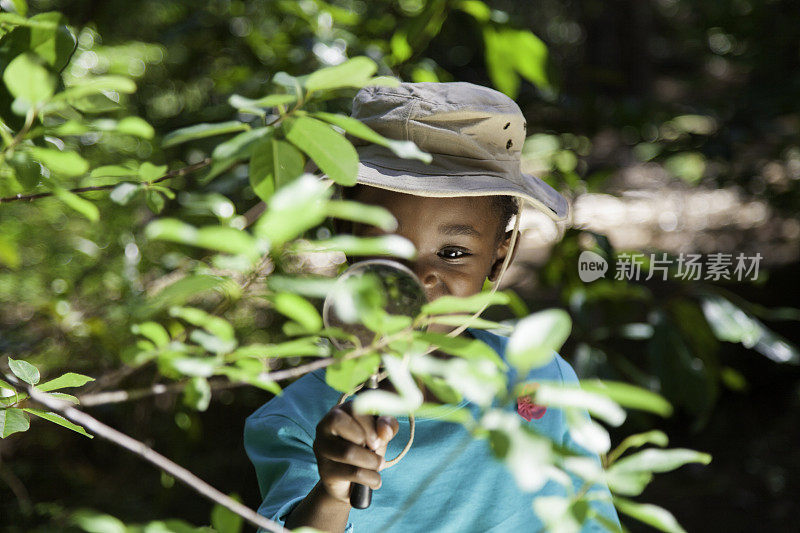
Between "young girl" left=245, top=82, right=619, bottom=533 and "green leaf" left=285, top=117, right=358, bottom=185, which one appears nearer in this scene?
"green leaf" left=285, top=117, right=358, bottom=185

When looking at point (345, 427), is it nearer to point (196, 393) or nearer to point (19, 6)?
point (196, 393)

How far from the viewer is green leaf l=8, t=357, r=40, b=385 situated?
650 mm

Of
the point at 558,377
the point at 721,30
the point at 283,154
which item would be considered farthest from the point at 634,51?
the point at 283,154

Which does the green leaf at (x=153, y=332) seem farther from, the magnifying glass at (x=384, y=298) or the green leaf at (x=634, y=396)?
the green leaf at (x=634, y=396)

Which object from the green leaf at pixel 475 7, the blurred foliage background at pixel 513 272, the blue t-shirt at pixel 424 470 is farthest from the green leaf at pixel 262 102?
the green leaf at pixel 475 7

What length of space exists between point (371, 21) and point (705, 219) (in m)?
Result: 2.51

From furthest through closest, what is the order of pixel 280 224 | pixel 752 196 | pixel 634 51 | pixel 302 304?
pixel 634 51, pixel 752 196, pixel 302 304, pixel 280 224

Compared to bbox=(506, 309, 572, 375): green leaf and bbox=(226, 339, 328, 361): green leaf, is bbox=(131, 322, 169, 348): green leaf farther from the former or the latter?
bbox=(506, 309, 572, 375): green leaf

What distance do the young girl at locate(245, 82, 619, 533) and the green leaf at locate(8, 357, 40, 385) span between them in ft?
0.94

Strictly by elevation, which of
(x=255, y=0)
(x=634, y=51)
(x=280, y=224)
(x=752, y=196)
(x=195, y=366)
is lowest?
(x=634, y=51)

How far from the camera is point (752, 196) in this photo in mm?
2318

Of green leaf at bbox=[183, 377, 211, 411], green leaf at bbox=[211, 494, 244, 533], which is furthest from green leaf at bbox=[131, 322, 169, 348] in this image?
green leaf at bbox=[211, 494, 244, 533]

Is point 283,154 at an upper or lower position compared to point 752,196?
upper

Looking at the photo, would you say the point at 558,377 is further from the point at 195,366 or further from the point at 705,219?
the point at 705,219
